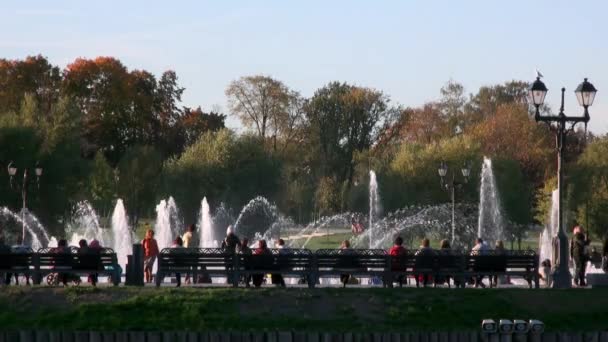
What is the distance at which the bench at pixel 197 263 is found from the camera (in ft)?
112

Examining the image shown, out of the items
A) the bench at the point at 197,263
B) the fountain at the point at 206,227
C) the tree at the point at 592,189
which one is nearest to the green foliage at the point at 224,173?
the fountain at the point at 206,227

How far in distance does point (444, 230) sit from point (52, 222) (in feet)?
61.1

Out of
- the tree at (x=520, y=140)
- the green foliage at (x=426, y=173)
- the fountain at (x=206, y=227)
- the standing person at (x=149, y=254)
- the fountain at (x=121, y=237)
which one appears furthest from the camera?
the tree at (x=520, y=140)

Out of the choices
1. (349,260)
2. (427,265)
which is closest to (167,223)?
(349,260)

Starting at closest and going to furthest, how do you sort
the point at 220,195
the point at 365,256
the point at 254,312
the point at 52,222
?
the point at 254,312 → the point at 365,256 → the point at 52,222 → the point at 220,195

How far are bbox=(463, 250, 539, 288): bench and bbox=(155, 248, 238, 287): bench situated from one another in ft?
16.6

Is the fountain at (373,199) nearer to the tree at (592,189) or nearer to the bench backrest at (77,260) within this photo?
the tree at (592,189)

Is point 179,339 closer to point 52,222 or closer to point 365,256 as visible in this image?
point 365,256

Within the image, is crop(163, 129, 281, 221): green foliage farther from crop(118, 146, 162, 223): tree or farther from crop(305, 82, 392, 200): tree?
crop(305, 82, 392, 200): tree

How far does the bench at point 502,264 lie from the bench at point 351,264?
1.78 metres

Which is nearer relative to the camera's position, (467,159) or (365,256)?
(365,256)

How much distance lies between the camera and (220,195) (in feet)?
278

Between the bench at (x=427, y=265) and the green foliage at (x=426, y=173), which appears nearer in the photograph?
A: the bench at (x=427, y=265)

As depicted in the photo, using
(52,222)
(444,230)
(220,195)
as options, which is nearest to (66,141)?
(52,222)
